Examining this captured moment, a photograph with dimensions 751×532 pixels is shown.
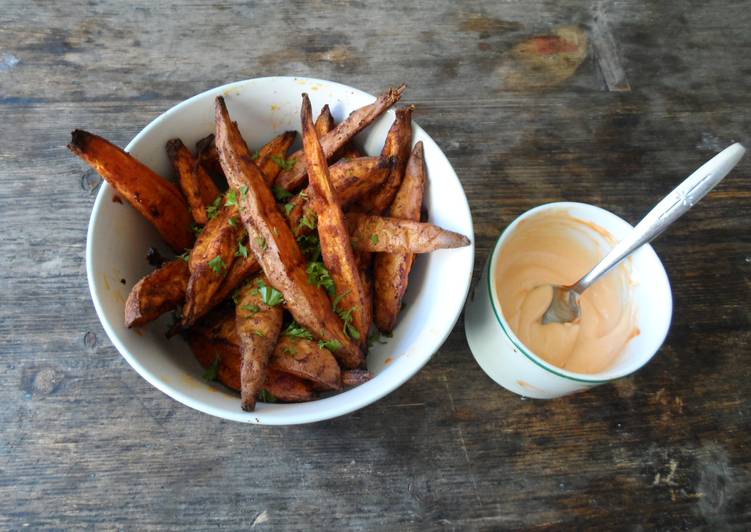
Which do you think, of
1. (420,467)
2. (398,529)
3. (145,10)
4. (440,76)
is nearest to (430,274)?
(420,467)

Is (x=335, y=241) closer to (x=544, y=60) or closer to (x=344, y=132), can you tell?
(x=344, y=132)

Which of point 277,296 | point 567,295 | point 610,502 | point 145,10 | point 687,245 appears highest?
point 145,10

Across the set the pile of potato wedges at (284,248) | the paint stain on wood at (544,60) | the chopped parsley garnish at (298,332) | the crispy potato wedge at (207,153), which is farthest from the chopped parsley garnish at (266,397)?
the paint stain on wood at (544,60)

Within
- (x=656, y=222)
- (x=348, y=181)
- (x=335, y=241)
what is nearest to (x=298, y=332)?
(x=335, y=241)

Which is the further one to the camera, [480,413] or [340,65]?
[340,65]

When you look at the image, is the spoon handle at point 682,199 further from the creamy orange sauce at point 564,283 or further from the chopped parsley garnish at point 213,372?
the chopped parsley garnish at point 213,372

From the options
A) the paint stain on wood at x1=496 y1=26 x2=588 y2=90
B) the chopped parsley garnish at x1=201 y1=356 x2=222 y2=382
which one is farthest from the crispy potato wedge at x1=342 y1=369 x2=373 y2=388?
the paint stain on wood at x1=496 y1=26 x2=588 y2=90

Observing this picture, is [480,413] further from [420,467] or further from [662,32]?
[662,32]
